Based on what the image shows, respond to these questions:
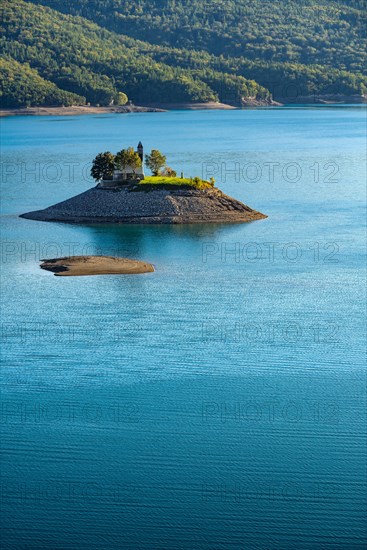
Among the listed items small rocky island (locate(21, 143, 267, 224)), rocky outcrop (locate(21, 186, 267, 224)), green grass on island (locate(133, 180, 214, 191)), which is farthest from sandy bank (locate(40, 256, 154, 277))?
green grass on island (locate(133, 180, 214, 191))

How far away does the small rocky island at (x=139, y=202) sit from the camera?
255 ft

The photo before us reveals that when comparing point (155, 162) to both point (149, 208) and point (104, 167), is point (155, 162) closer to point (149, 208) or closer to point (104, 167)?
point (104, 167)

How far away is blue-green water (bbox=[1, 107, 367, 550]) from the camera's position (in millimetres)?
30766

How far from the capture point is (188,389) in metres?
40.8

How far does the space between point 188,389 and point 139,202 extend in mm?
38555

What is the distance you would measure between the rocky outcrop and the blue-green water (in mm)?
1513

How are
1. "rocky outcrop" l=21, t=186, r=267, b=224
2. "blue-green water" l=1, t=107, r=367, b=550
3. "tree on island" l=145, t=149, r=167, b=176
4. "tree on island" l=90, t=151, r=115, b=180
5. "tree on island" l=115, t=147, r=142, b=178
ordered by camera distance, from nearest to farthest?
1. "blue-green water" l=1, t=107, r=367, b=550
2. "rocky outcrop" l=21, t=186, r=267, b=224
3. "tree on island" l=115, t=147, r=142, b=178
4. "tree on island" l=90, t=151, r=115, b=180
5. "tree on island" l=145, t=149, r=167, b=176

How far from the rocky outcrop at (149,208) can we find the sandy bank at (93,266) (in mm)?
13130

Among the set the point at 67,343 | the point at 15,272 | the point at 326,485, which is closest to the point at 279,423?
the point at 326,485

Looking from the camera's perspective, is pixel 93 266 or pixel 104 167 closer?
pixel 93 266

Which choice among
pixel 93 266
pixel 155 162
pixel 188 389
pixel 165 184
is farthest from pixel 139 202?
pixel 188 389

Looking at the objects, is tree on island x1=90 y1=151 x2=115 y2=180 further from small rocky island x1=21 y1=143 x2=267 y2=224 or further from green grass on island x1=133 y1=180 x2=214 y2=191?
green grass on island x1=133 y1=180 x2=214 y2=191

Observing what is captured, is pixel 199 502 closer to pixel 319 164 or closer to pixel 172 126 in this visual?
pixel 319 164

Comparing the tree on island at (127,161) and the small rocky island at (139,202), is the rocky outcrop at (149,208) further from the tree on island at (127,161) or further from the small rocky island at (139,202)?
the tree on island at (127,161)
